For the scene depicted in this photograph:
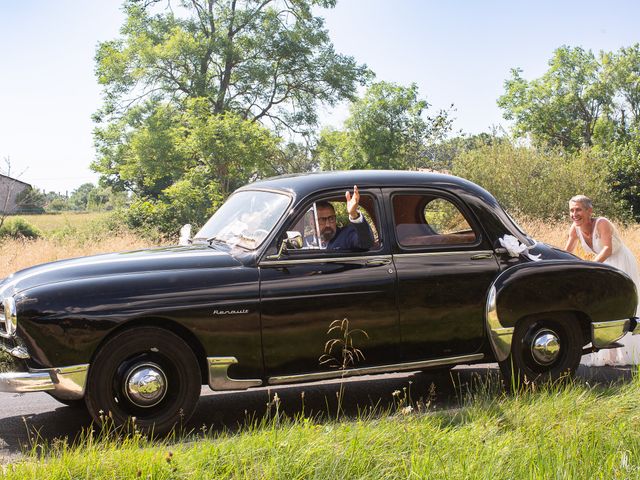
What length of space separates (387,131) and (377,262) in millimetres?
37364

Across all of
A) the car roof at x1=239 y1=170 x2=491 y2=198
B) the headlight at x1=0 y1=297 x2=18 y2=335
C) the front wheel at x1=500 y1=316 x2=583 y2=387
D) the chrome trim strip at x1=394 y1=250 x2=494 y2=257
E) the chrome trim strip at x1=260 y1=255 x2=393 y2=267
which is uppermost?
the car roof at x1=239 y1=170 x2=491 y2=198

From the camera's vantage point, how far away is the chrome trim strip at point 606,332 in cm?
690

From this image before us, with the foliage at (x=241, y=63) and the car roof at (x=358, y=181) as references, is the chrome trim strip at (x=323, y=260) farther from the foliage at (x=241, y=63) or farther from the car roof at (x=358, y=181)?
the foliage at (x=241, y=63)

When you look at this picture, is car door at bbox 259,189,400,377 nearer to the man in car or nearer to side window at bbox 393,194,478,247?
the man in car

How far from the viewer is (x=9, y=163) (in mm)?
19578

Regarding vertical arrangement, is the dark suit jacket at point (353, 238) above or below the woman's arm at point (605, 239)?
above

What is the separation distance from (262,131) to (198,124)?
3.10m

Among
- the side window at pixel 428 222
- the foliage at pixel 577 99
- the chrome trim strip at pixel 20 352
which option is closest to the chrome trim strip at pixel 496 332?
the side window at pixel 428 222

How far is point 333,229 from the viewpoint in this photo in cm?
628

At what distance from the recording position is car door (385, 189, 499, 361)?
20.4 feet

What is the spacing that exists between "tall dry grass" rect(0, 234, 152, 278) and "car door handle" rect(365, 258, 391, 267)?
9044 mm

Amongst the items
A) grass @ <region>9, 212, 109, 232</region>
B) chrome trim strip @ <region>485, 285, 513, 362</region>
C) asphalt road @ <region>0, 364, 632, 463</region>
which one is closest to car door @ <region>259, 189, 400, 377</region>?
asphalt road @ <region>0, 364, 632, 463</region>

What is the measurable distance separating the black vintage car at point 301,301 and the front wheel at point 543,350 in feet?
0.04

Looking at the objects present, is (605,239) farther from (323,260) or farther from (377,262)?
(323,260)
